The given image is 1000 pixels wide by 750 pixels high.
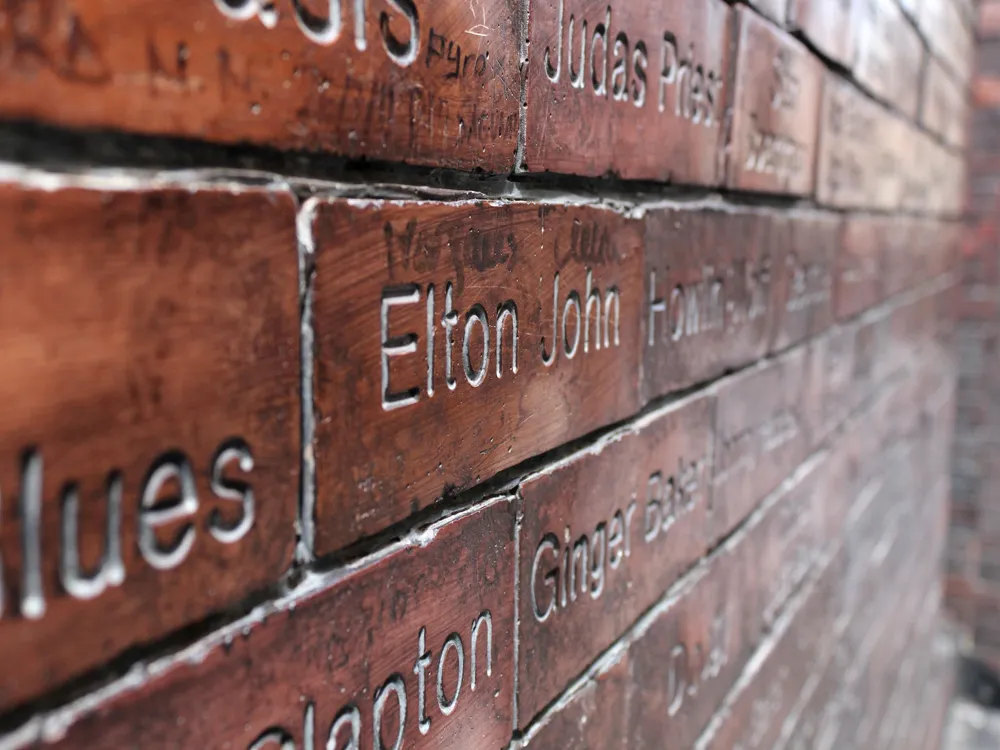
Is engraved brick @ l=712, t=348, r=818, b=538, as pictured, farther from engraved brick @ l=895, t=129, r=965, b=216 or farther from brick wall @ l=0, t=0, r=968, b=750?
engraved brick @ l=895, t=129, r=965, b=216

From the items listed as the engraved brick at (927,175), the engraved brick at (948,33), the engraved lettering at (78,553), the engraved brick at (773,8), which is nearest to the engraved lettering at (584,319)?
the engraved lettering at (78,553)

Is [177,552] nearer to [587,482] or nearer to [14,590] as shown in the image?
[14,590]

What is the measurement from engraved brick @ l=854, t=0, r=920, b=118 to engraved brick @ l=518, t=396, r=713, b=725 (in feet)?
2.54

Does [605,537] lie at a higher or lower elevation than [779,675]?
higher

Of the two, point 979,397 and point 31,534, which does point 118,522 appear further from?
point 979,397

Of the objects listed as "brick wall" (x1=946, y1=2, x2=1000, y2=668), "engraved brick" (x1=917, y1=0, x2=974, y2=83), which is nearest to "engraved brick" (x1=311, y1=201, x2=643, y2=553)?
"engraved brick" (x1=917, y1=0, x2=974, y2=83)

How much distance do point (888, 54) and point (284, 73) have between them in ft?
4.81

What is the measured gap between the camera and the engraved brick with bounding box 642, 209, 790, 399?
0.82 meters

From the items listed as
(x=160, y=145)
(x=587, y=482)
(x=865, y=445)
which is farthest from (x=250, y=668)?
(x=865, y=445)

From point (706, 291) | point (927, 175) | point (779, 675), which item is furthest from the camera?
point (927, 175)

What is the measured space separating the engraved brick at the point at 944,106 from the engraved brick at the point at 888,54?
0.13 m

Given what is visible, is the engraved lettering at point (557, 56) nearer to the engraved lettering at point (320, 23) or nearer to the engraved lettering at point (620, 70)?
the engraved lettering at point (620, 70)

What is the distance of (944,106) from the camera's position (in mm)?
2246

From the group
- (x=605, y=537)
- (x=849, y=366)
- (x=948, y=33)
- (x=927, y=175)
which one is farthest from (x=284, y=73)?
(x=948, y=33)
